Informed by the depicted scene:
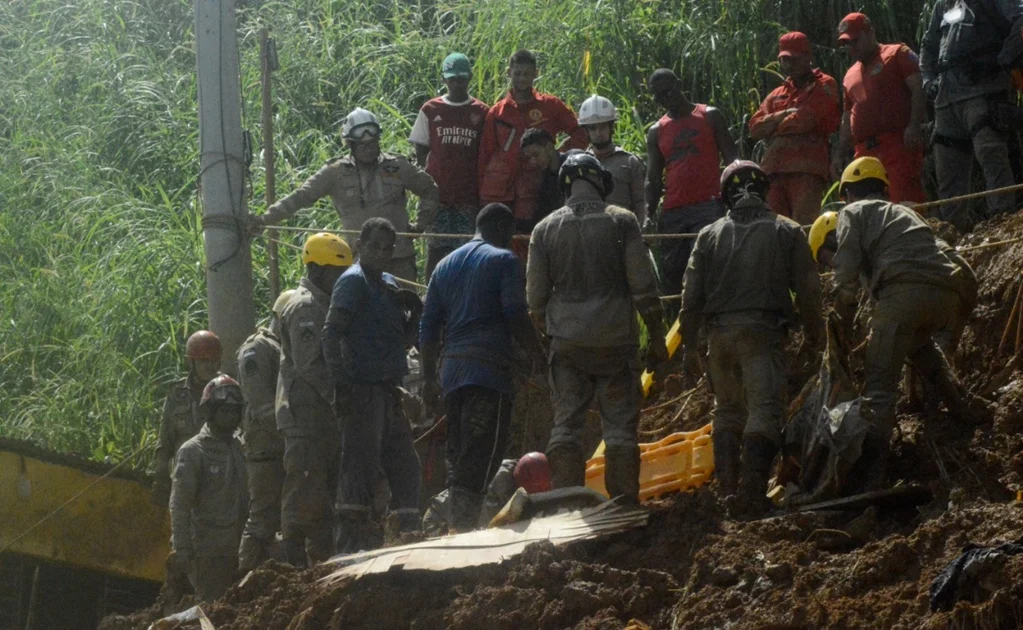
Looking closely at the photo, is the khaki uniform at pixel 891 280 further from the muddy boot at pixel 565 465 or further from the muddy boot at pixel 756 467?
the muddy boot at pixel 565 465

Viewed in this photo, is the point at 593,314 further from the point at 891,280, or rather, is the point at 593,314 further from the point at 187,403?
the point at 187,403

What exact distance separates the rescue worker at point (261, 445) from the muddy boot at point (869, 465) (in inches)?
160

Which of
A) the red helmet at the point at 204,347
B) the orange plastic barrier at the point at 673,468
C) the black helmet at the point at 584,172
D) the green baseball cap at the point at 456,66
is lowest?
the orange plastic barrier at the point at 673,468

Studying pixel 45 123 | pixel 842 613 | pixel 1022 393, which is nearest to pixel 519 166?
pixel 1022 393

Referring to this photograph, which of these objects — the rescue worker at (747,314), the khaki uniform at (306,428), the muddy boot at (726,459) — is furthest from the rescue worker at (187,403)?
the muddy boot at (726,459)

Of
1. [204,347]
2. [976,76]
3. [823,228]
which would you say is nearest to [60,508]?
[204,347]

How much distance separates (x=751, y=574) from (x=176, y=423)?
5.28m

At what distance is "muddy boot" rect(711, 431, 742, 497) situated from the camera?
33.4 feet

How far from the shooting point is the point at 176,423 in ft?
40.7

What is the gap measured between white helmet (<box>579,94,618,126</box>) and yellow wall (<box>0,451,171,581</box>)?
447cm

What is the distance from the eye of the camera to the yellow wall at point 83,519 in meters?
13.4

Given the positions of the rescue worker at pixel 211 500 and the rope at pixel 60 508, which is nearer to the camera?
the rescue worker at pixel 211 500

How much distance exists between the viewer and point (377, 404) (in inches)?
430

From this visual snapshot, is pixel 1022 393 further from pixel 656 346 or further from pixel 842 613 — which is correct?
pixel 842 613
